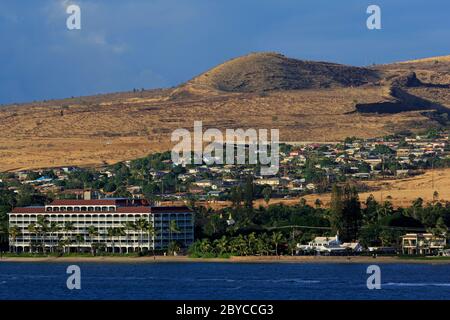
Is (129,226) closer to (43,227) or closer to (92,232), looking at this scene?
(92,232)

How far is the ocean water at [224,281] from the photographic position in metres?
82.2

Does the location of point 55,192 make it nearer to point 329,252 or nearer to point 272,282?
point 329,252

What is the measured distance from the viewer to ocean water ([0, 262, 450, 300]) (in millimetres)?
82188

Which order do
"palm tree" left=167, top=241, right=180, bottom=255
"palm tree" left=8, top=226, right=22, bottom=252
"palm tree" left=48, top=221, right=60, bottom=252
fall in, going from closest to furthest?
"palm tree" left=167, top=241, right=180, bottom=255 < "palm tree" left=48, top=221, right=60, bottom=252 < "palm tree" left=8, top=226, right=22, bottom=252

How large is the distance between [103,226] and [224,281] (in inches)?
1703

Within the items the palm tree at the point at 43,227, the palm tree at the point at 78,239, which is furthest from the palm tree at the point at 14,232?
the palm tree at the point at 78,239

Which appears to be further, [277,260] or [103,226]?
[103,226]

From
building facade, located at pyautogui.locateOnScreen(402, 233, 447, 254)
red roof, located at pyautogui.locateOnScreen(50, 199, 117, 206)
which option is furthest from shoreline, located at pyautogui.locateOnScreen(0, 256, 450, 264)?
red roof, located at pyautogui.locateOnScreen(50, 199, 117, 206)

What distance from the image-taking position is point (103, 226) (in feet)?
443

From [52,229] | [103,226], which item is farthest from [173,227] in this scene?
[52,229]

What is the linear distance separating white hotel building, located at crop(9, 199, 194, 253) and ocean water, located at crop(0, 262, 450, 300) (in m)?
12.9

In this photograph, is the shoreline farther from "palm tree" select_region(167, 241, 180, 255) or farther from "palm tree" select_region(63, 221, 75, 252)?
"palm tree" select_region(63, 221, 75, 252)
